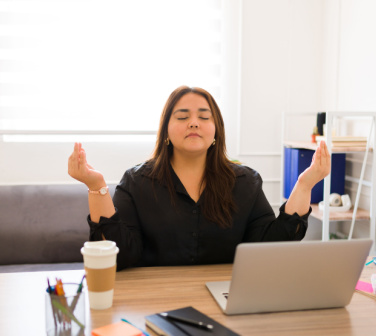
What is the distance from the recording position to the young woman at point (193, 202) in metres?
1.56

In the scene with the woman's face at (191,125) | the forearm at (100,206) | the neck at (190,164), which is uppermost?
the woman's face at (191,125)

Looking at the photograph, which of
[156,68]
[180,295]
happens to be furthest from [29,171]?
[180,295]

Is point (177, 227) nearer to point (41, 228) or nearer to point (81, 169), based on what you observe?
point (81, 169)

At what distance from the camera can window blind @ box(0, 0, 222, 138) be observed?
9.96 ft

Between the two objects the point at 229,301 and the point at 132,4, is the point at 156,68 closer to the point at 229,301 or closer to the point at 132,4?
the point at 132,4

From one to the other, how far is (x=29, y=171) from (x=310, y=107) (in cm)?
198

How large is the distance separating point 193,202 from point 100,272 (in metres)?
0.62

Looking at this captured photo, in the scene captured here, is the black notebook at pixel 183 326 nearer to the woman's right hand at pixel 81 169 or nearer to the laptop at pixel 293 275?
the laptop at pixel 293 275

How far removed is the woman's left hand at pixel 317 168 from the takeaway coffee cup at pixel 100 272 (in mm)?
680

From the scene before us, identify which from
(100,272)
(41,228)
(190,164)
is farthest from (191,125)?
(41,228)

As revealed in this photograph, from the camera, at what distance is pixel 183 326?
97cm

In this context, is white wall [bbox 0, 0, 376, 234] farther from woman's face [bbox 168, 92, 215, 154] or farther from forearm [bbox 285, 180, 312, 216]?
forearm [bbox 285, 180, 312, 216]

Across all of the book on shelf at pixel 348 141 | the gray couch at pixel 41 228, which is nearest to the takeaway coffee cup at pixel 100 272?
the gray couch at pixel 41 228

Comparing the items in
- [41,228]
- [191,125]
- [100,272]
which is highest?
[191,125]
